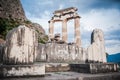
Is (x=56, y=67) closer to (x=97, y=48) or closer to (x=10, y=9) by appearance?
(x=97, y=48)

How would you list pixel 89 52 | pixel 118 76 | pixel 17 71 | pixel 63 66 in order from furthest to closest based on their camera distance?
pixel 89 52 → pixel 63 66 → pixel 118 76 → pixel 17 71

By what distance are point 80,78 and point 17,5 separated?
3512 centimetres

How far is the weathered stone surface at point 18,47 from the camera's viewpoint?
3.81 metres

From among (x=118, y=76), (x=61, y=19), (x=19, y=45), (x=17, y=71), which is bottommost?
(x=118, y=76)

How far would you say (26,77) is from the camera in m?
3.70

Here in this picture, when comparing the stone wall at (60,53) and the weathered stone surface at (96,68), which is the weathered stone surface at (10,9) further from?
the weathered stone surface at (96,68)

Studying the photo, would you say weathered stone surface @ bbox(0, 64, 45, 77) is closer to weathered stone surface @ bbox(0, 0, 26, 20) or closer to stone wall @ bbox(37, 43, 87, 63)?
stone wall @ bbox(37, 43, 87, 63)

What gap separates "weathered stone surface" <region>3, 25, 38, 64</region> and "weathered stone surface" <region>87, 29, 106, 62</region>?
3449 millimetres

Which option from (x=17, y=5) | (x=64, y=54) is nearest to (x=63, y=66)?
(x=64, y=54)

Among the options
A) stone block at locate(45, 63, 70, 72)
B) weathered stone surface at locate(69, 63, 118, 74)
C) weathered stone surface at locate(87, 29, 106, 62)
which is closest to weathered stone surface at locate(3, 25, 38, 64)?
stone block at locate(45, 63, 70, 72)

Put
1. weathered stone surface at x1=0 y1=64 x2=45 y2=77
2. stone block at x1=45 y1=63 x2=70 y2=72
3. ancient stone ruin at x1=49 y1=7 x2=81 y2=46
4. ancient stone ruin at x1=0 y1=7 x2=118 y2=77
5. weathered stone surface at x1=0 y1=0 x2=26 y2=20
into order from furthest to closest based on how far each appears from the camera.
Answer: ancient stone ruin at x1=49 y1=7 x2=81 y2=46 → weathered stone surface at x1=0 y1=0 x2=26 y2=20 → stone block at x1=45 y1=63 x2=70 y2=72 → ancient stone ruin at x1=0 y1=7 x2=118 y2=77 → weathered stone surface at x1=0 y1=64 x2=45 y2=77

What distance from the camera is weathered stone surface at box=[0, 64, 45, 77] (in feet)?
11.6

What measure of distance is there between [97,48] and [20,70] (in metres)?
4.06

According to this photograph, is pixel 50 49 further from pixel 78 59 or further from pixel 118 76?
pixel 118 76
